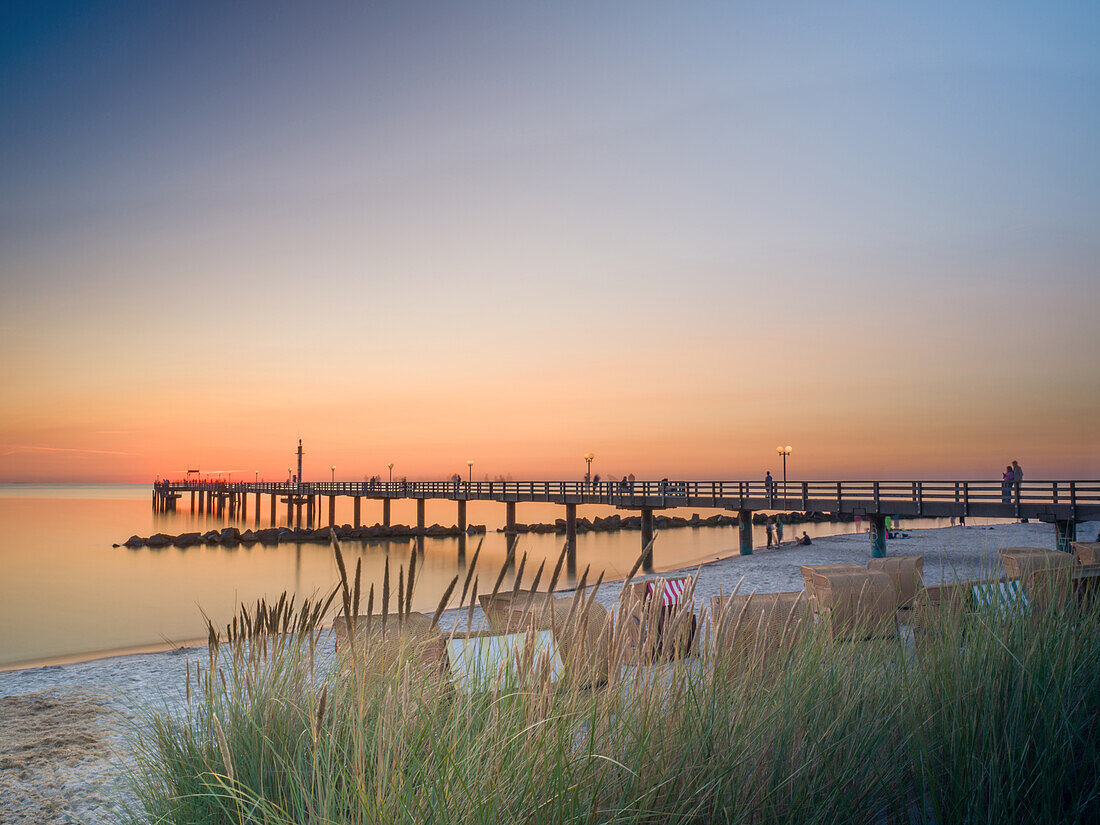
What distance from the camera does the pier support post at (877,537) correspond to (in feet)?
69.8

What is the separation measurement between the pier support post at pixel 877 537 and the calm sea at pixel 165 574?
7185 mm

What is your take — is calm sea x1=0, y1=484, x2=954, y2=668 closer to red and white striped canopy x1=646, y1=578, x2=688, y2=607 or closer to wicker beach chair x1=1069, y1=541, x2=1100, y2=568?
red and white striped canopy x1=646, y1=578, x2=688, y2=607

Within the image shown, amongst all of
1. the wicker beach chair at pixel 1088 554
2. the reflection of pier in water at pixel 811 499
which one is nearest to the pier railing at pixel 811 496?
the reflection of pier in water at pixel 811 499

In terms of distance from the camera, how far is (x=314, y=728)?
Answer: 1.47 metres

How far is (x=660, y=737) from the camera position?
2041mm

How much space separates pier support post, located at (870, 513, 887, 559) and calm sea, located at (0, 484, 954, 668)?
23.6 feet

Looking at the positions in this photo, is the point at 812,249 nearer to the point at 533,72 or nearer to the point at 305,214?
the point at 533,72

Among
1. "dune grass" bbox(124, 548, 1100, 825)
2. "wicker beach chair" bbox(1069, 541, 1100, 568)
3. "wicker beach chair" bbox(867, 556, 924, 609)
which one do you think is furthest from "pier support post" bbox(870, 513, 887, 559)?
"dune grass" bbox(124, 548, 1100, 825)

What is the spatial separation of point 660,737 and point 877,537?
72.1ft

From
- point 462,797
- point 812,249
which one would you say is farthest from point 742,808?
point 812,249

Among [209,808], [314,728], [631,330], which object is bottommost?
[209,808]

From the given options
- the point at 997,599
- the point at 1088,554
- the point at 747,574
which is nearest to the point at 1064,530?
the point at 747,574

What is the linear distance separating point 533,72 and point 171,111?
9.34 m

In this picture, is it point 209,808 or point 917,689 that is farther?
point 917,689
